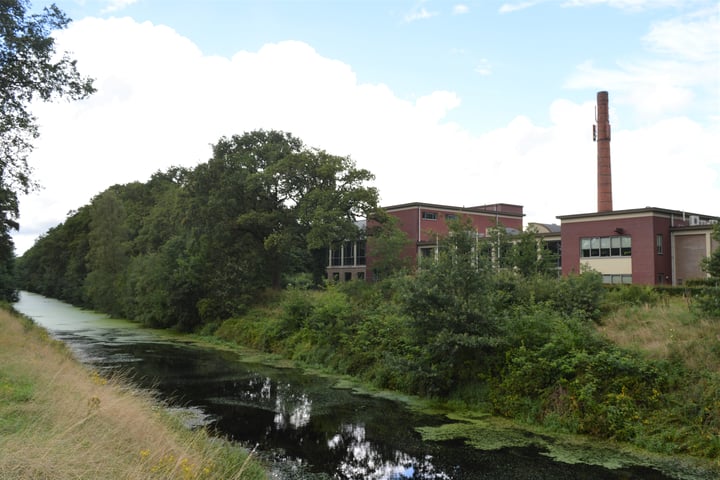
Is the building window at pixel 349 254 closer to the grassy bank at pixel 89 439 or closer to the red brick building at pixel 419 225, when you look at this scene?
the red brick building at pixel 419 225

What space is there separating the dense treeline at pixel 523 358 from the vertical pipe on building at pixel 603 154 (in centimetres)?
3187

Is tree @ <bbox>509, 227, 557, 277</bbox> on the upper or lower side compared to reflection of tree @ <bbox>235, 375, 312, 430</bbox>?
upper

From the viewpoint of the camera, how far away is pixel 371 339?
22.9 meters

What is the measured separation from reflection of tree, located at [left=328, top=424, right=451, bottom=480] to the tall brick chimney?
147 ft

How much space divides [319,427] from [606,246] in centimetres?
3630

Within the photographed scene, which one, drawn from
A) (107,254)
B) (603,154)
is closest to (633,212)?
(603,154)

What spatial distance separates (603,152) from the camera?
54.2m

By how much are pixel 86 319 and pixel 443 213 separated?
35497 mm

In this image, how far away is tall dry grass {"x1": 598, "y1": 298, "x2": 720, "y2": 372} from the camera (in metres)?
14.1

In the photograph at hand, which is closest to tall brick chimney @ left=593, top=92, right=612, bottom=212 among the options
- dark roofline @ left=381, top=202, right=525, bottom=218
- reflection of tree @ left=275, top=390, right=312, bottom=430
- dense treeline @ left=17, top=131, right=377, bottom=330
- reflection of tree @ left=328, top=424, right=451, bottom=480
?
dark roofline @ left=381, top=202, right=525, bottom=218

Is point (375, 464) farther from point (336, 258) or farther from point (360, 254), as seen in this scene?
point (336, 258)

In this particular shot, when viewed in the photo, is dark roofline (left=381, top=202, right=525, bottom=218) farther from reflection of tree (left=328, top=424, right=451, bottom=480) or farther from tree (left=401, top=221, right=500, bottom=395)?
reflection of tree (left=328, top=424, right=451, bottom=480)

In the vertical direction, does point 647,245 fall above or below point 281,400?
above

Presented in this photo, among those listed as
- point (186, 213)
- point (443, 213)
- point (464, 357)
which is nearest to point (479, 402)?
point (464, 357)
